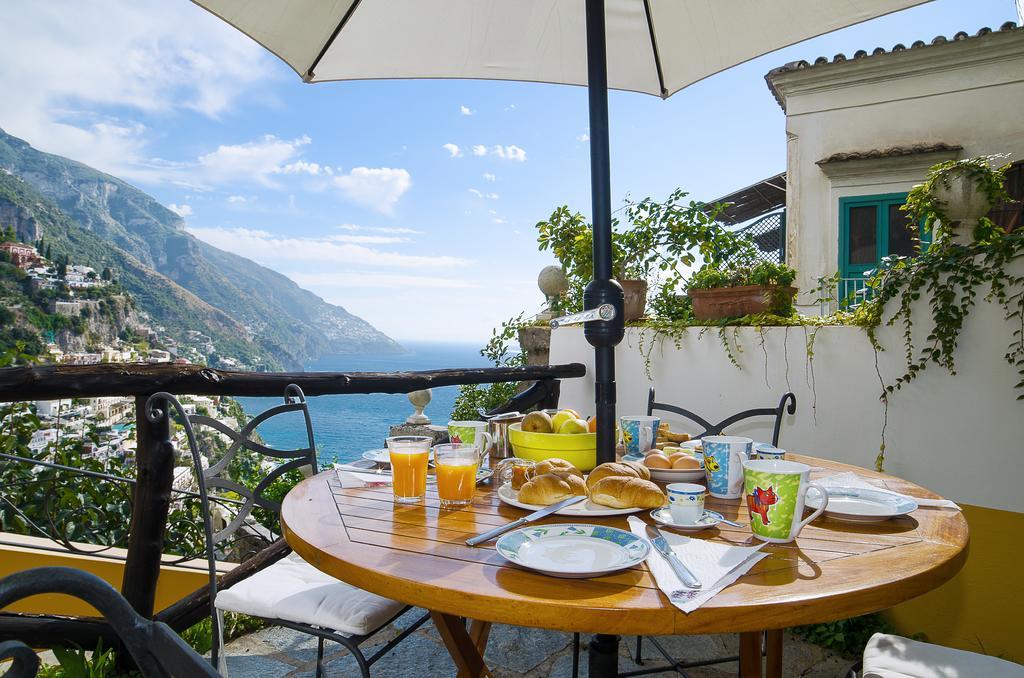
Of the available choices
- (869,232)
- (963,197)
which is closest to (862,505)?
(963,197)

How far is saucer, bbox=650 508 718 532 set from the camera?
0.97 metres

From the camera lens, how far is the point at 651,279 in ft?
12.0

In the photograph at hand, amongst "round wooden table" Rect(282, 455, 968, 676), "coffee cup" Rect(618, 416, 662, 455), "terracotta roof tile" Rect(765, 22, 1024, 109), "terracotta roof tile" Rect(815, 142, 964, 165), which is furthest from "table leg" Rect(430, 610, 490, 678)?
"terracotta roof tile" Rect(765, 22, 1024, 109)

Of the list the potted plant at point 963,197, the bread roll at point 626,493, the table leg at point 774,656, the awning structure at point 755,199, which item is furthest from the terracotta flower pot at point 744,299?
the awning structure at point 755,199

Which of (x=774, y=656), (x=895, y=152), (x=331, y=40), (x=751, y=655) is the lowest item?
(x=774, y=656)

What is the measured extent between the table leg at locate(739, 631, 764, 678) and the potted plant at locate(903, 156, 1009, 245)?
80.3 inches

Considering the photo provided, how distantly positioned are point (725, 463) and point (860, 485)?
34 centimetres

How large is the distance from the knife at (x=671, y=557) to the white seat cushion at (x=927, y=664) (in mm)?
542

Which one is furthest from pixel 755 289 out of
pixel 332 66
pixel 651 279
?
pixel 332 66

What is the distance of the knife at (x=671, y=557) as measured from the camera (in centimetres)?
76

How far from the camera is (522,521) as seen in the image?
100 centimetres

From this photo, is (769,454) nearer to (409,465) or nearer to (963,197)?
(409,465)

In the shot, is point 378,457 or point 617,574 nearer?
point 617,574

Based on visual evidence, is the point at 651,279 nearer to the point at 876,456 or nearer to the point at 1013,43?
the point at 876,456
